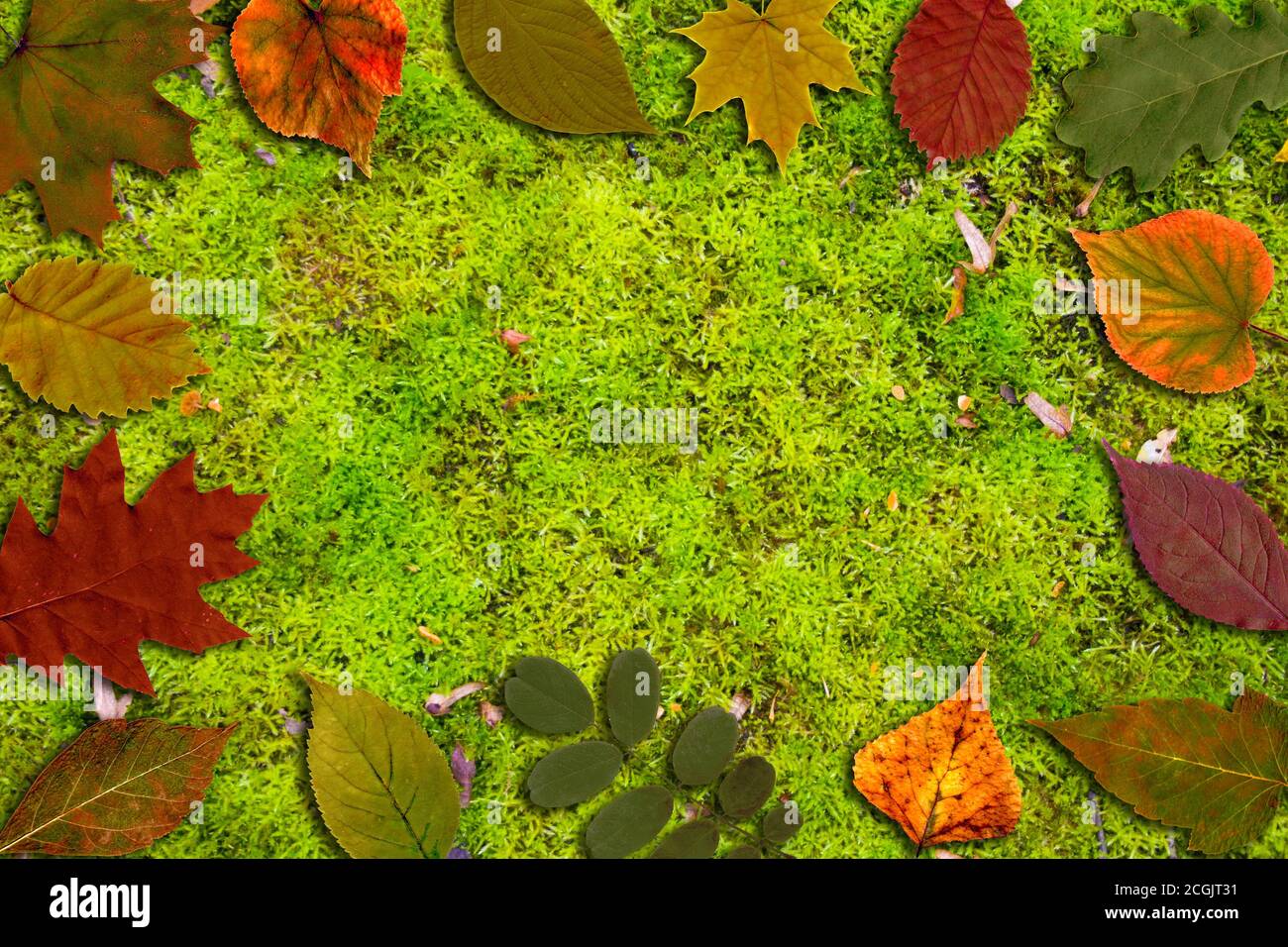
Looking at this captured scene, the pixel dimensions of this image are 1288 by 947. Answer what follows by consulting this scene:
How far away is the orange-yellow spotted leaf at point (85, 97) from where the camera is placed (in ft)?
6.73

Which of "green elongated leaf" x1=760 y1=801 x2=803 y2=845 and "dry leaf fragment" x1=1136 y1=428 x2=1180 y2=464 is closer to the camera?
"green elongated leaf" x1=760 y1=801 x2=803 y2=845

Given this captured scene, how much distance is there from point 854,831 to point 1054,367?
4.51 ft

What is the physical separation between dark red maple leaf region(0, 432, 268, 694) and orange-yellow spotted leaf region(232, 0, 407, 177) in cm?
93

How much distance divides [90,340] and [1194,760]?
297 centimetres

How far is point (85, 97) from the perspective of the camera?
2.05 m

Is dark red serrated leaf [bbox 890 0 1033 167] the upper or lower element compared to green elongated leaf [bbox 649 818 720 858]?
upper

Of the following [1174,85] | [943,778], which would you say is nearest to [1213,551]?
[943,778]

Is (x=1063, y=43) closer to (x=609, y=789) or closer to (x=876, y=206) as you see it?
(x=876, y=206)

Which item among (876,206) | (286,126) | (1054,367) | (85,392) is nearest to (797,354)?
(876,206)

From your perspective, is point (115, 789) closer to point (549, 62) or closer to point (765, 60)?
point (549, 62)

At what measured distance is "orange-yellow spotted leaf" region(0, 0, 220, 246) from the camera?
2051mm

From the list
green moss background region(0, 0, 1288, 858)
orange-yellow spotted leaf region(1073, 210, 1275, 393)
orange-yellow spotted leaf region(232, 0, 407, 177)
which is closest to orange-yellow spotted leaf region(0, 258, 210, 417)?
green moss background region(0, 0, 1288, 858)

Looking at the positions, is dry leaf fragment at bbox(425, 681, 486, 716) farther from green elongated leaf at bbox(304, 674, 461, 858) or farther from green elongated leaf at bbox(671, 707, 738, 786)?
green elongated leaf at bbox(671, 707, 738, 786)

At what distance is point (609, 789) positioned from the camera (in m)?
2.15
